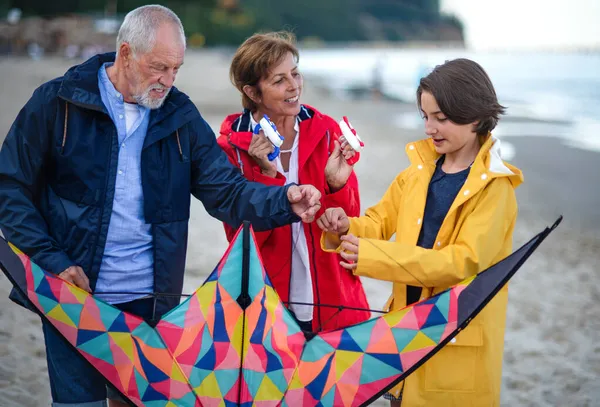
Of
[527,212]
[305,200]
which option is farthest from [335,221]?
[527,212]

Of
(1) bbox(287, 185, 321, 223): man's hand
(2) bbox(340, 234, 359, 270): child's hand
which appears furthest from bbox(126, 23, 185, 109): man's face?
(2) bbox(340, 234, 359, 270): child's hand

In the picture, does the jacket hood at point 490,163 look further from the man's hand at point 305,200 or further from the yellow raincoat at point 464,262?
the man's hand at point 305,200

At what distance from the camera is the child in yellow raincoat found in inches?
91.4

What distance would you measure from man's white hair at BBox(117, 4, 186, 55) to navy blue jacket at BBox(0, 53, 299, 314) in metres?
0.18

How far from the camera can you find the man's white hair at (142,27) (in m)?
2.47

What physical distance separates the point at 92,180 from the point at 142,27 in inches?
23.0

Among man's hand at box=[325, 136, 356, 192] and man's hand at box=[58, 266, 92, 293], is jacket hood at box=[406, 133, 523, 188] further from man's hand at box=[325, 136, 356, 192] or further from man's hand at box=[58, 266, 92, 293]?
man's hand at box=[58, 266, 92, 293]

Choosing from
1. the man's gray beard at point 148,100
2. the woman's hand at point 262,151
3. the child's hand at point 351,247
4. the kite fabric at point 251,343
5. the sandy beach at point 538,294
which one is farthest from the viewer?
the sandy beach at point 538,294

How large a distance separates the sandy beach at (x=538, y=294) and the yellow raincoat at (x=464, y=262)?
1.84 metres

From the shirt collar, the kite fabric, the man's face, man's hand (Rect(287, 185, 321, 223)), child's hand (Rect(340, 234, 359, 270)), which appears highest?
the man's face

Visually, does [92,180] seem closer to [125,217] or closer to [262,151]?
[125,217]

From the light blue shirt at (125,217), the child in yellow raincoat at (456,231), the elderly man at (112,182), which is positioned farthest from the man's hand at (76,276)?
the child in yellow raincoat at (456,231)

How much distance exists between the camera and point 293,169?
297 centimetres

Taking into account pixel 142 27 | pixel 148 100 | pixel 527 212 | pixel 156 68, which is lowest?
pixel 527 212
